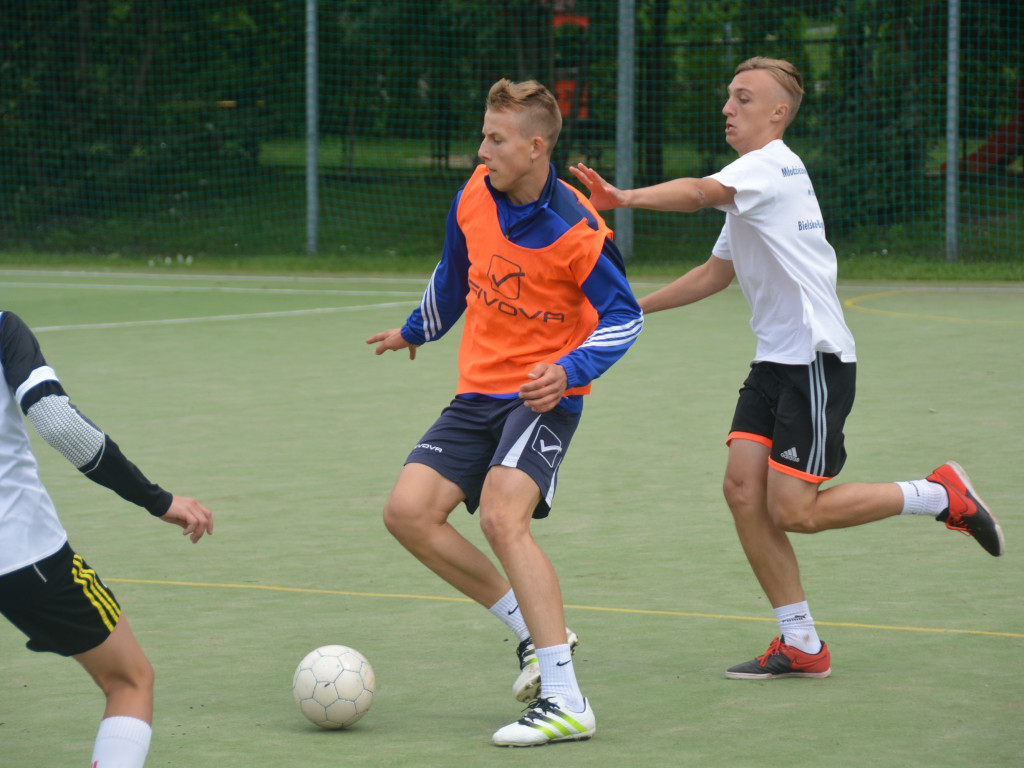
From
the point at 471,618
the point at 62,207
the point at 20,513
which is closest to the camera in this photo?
the point at 20,513

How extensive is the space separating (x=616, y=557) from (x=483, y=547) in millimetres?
591

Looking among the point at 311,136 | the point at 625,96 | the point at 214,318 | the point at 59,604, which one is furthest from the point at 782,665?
the point at 311,136

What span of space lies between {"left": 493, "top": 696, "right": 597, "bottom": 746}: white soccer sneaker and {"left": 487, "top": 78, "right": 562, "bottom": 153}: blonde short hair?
1631mm

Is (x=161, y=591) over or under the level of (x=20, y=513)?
under

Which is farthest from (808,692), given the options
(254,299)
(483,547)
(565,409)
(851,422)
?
(254,299)

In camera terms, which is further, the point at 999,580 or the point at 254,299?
the point at 254,299

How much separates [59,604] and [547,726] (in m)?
1.38

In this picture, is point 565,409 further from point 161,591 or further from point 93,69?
point 93,69

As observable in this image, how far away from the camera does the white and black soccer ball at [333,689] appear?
4.13 m

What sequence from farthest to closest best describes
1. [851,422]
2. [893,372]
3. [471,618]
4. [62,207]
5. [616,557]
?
[62,207] < [893,372] < [851,422] < [616,557] < [471,618]

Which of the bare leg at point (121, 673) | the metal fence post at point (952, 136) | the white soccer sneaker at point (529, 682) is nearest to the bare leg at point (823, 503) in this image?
the white soccer sneaker at point (529, 682)

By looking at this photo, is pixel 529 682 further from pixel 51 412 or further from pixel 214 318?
pixel 214 318

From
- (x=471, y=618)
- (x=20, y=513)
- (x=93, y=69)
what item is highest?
(x=93, y=69)

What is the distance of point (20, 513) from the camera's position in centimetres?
324
